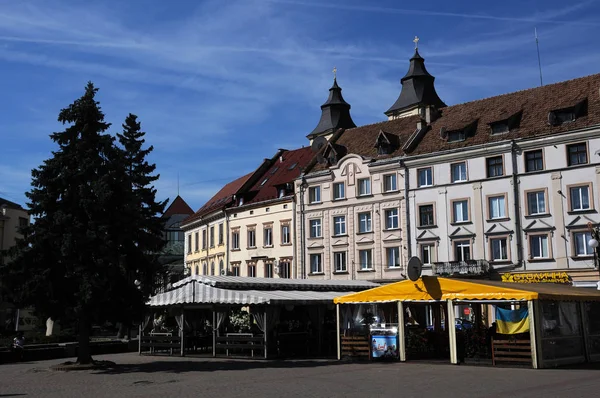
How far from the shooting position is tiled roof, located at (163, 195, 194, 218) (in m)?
96.6

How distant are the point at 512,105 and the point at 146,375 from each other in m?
34.3

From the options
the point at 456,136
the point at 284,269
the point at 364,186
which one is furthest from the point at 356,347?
the point at 284,269

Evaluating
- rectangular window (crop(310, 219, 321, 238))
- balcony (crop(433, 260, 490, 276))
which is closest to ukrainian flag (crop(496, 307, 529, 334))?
balcony (crop(433, 260, 490, 276))

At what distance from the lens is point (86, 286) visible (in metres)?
24.4

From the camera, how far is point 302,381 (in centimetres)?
1941

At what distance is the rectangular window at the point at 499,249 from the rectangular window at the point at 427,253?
4.27 meters

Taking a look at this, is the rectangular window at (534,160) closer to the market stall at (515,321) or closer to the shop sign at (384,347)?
the market stall at (515,321)

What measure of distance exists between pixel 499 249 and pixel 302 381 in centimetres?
2801

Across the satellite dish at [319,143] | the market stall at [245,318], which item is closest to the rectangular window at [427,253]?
the market stall at [245,318]

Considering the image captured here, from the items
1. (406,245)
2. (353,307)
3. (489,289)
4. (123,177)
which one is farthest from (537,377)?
(406,245)

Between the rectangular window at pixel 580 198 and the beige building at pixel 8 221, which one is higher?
the beige building at pixel 8 221

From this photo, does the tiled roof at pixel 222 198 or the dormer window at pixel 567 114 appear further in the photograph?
the tiled roof at pixel 222 198

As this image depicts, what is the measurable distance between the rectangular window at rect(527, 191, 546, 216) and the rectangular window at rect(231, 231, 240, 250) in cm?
2577

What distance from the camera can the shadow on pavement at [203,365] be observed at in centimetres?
2415
